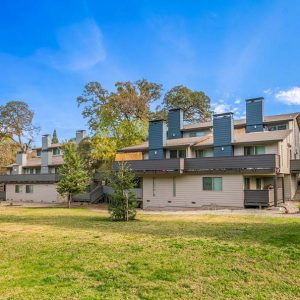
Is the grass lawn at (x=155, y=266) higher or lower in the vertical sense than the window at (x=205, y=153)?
lower

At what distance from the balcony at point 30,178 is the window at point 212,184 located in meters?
21.3

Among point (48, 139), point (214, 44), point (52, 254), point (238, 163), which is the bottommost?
point (52, 254)

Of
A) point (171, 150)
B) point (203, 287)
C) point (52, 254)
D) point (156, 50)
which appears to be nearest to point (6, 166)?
point (171, 150)

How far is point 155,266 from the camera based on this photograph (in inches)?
292

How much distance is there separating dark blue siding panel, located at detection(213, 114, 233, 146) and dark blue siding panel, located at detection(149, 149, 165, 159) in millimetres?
5290

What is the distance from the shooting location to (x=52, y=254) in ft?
29.4

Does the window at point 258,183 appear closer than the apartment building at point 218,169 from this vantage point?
No

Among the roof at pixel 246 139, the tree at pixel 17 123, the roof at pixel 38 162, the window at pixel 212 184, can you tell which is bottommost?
the window at pixel 212 184

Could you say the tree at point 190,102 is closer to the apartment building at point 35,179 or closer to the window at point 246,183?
the apartment building at point 35,179

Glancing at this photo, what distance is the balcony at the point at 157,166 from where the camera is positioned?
2700cm

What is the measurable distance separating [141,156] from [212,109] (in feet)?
86.4

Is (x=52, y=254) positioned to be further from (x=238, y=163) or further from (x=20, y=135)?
(x=20, y=135)

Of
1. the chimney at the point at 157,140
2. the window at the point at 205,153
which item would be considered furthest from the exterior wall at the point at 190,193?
the window at the point at 205,153

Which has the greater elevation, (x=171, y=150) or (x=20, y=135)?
(x=20, y=135)
